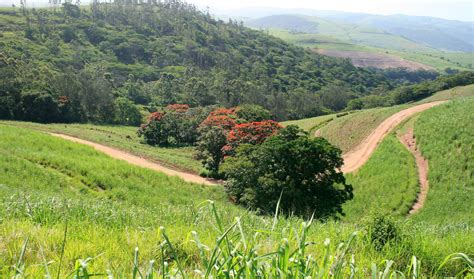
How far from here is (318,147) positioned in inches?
752

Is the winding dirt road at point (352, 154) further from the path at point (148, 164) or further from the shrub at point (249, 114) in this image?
the shrub at point (249, 114)

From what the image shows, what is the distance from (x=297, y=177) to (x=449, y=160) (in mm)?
10010

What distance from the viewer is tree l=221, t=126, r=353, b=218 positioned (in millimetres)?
18375

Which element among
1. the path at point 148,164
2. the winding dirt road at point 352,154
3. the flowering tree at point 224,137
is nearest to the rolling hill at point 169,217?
the winding dirt road at point 352,154

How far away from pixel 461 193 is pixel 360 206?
495cm

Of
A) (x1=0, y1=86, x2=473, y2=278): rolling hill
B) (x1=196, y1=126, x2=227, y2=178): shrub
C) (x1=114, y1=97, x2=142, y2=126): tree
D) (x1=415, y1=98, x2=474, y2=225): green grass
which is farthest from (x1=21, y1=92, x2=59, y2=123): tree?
(x1=415, y1=98, x2=474, y2=225): green grass

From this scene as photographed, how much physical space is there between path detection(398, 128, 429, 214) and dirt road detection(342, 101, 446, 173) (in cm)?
233

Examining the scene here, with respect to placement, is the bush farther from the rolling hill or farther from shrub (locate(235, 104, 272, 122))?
the rolling hill

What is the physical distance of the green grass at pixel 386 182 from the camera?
20.6 meters

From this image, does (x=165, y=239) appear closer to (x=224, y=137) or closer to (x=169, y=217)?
Result: (x=169, y=217)

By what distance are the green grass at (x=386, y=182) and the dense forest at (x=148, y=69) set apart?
1613 inches

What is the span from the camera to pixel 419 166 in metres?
24.6

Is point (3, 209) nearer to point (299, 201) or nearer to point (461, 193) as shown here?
point (299, 201)

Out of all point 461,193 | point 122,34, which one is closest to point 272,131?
point 461,193
